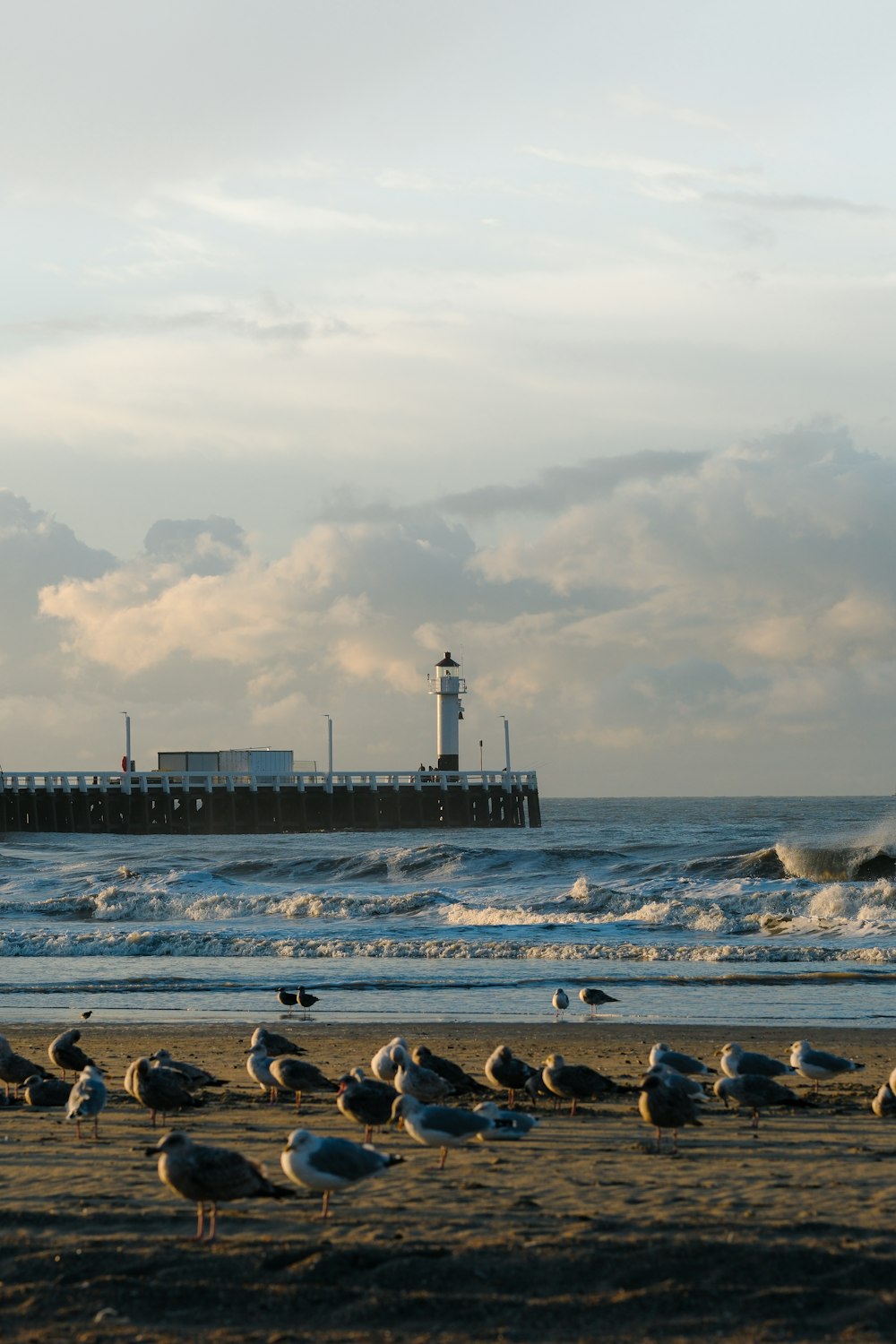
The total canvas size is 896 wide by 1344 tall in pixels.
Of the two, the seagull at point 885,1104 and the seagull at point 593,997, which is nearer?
the seagull at point 885,1104

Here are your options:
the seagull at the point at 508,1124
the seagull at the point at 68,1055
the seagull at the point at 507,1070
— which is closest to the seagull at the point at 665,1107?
the seagull at the point at 508,1124

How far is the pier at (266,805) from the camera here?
7225 cm

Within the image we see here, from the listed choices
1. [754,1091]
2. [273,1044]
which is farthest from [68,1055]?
[754,1091]

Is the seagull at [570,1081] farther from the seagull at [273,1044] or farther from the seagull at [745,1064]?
the seagull at [273,1044]

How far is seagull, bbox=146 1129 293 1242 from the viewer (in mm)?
6941

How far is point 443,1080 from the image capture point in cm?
1024

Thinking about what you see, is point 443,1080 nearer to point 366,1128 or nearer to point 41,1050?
point 366,1128

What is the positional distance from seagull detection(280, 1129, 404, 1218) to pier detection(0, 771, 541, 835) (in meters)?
64.6

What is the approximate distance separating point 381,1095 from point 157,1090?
177 centimetres

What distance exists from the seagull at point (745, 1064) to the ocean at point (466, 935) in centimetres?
466

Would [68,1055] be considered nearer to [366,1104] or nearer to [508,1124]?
[366,1104]

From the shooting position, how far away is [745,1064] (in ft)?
35.9

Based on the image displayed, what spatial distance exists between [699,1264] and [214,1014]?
12.1 meters

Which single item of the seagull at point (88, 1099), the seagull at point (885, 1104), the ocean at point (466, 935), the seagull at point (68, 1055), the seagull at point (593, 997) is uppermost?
the seagull at point (88, 1099)
